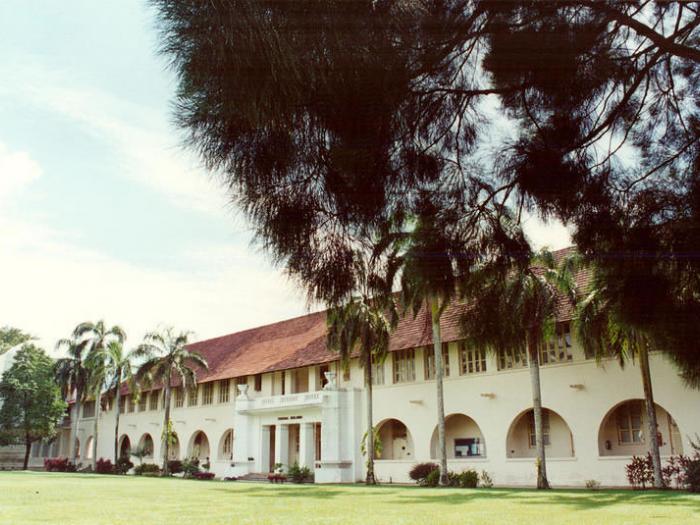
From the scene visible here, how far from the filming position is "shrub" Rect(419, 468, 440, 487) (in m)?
28.3

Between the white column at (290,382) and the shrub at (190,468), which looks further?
the shrub at (190,468)

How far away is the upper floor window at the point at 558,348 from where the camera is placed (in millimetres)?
26797

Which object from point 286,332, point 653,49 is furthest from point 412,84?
point 286,332

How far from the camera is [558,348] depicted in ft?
89.5

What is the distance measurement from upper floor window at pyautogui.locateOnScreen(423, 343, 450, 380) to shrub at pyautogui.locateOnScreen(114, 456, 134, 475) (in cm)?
2507

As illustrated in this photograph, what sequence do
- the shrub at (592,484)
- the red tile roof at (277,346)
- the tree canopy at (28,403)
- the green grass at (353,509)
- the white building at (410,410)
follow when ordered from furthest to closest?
1. the tree canopy at (28,403)
2. the red tile roof at (277,346)
3. the white building at (410,410)
4. the shrub at (592,484)
5. the green grass at (353,509)

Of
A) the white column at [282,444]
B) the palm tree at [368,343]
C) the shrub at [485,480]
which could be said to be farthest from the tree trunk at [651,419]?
the white column at [282,444]

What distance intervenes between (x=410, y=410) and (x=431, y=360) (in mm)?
2394

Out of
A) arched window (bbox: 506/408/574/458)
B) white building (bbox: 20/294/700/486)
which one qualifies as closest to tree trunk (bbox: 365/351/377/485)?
white building (bbox: 20/294/700/486)

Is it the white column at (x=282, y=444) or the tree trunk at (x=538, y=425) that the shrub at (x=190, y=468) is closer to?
the white column at (x=282, y=444)

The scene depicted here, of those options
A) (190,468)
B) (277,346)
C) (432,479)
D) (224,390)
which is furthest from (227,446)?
(432,479)

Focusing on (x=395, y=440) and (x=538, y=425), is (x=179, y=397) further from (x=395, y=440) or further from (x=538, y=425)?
(x=538, y=425)

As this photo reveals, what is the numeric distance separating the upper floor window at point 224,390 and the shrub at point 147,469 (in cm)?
602

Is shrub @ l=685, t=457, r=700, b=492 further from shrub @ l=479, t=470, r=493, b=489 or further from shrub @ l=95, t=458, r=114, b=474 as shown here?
shrub @ l=95, t=458, r=114, b=474
